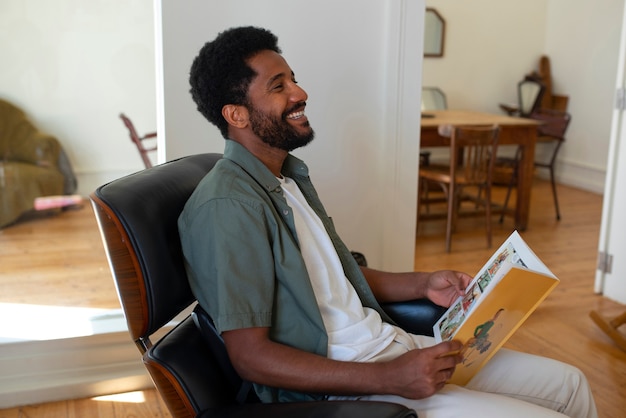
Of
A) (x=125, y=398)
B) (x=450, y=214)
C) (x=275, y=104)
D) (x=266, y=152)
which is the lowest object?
(x=125, y=398)

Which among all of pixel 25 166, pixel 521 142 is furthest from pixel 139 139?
pixel 521 142

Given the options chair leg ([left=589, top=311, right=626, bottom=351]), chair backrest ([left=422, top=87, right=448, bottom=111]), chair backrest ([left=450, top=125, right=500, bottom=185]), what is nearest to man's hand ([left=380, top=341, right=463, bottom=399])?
chair leg ([left=589, top=311, right=626, bottom=351])

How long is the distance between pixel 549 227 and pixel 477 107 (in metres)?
2.16

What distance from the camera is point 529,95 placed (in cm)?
656

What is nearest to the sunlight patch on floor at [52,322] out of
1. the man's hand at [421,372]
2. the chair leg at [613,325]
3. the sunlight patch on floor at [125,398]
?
the sunlight patch on floor at [125,398]

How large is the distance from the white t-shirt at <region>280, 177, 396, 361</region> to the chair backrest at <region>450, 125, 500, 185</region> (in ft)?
9.52

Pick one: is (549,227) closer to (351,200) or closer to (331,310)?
(351,200)

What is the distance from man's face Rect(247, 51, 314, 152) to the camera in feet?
4.82

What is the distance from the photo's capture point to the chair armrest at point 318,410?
44.9 inches

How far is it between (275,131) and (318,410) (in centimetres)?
61

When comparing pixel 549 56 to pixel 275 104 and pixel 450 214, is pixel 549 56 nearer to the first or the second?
pixel 450 214

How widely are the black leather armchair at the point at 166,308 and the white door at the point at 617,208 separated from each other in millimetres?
2577

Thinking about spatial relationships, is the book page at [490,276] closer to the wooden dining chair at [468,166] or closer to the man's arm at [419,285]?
the man's arm at [419,285]

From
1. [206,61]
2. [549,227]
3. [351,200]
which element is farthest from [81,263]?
[549,227]
